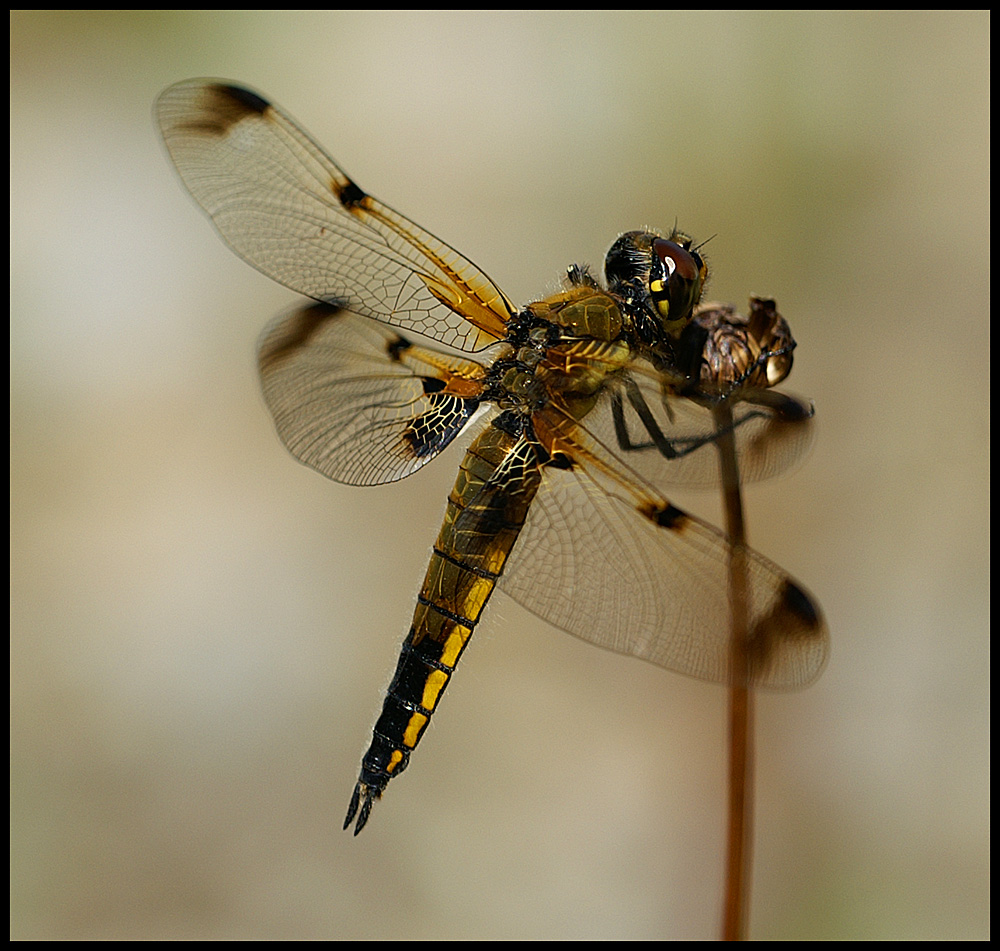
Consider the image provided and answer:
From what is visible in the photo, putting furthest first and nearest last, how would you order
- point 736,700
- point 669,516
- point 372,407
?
point 372,407
point 669,516
point 736,700

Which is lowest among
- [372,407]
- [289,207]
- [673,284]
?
[372,407]

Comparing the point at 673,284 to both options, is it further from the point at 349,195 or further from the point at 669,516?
the point at 349,195

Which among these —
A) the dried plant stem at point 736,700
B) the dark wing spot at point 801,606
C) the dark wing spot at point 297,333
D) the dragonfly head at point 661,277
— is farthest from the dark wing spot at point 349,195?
the dark wing spot at point 801,606

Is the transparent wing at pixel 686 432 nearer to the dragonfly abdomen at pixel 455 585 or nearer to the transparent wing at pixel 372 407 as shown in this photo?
the dragonfly abdomen at pixel 455 585

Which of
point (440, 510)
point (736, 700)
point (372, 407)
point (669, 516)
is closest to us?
point (736, 700)

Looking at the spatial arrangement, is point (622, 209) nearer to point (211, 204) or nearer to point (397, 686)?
point (211, 204)

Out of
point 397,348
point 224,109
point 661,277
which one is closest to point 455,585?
point 397,348

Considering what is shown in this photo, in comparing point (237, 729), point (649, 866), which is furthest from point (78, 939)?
point (649, 866)
